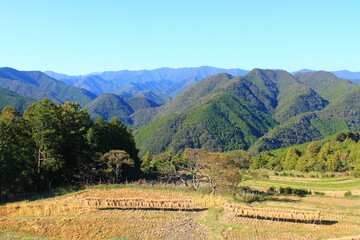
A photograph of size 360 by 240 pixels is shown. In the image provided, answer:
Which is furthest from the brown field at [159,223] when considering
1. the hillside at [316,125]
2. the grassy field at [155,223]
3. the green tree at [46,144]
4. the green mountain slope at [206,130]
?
the hillside at [316,125]

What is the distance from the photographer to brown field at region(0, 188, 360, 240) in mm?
14875

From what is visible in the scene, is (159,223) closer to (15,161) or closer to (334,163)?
(15,161)

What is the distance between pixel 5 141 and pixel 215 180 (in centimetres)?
1852

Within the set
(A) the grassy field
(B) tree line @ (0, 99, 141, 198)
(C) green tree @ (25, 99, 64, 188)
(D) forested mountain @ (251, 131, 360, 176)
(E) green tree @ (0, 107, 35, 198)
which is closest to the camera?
(A) the grassy field

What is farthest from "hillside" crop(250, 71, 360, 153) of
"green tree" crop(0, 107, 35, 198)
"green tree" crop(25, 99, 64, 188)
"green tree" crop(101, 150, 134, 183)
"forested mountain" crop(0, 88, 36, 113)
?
"forested mountain" crop(0, 88, 36, 113)

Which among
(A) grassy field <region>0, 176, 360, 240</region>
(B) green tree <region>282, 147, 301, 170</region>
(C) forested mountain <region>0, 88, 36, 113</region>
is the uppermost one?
(C) forested mountain <region>0, 88, 36, 113</region>

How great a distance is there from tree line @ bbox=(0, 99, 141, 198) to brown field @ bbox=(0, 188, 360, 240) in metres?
7.73

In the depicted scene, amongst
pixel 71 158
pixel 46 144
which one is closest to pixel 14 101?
pixel 71 158

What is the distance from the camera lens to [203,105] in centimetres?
17662

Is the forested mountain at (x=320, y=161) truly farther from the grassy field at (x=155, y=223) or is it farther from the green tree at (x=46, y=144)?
the green tree at (x=46, y=144)

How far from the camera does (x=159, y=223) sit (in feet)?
54.2

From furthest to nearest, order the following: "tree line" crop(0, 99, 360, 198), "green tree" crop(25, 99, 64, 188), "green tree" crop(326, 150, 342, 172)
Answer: "green tree" crop(326, 150, 342, 172), "green tree" crop(25, 99, 64, 188), "tree line" crop(0, 99, 360, 198)

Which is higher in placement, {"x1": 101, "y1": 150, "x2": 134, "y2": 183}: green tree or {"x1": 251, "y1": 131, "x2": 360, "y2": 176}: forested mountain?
{"x1": 101, "y1": 150, "x2": 134, "y2": 183}: green tree

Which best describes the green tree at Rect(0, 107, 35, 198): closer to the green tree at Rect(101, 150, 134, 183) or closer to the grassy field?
the grassy field
